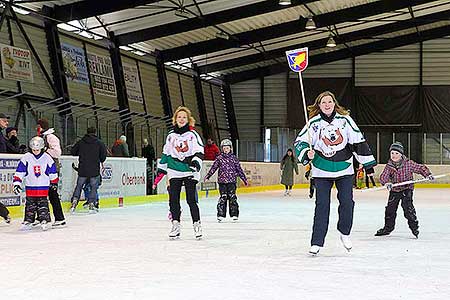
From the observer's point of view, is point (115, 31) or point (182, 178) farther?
point (115, 31)

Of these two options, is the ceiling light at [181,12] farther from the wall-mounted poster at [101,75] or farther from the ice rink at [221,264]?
the ice rink at [221,264]

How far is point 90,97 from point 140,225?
41.3 feet

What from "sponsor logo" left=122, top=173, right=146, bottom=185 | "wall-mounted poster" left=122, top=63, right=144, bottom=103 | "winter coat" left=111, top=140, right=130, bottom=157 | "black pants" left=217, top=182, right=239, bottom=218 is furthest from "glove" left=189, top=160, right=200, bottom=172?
"wall-mounted poster" left=122, top=63, right=144, bottom=103

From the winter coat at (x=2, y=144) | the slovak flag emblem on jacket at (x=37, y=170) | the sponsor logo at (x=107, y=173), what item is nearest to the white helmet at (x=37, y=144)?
the slovak flag emblem on jacket at (x=37, y=170)

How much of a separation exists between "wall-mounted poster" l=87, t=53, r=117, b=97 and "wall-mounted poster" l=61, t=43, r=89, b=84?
410mm

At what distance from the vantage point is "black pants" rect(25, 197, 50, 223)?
9.68 meters

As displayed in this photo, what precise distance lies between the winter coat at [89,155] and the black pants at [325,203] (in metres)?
7.36

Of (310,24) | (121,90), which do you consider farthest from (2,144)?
(310,24)

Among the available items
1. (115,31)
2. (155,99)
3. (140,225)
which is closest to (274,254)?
(140,225)

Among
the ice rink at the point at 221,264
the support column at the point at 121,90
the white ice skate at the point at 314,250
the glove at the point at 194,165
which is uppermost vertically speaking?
the support column at the point at 121,90

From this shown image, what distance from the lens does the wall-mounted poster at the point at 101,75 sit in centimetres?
2278

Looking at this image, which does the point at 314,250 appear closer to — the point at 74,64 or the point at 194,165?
the point at 194,165

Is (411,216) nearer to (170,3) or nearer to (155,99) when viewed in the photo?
(170,3)

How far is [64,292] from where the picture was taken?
469 cm
